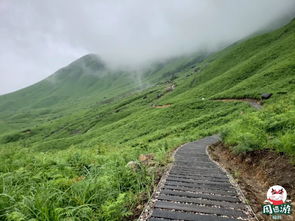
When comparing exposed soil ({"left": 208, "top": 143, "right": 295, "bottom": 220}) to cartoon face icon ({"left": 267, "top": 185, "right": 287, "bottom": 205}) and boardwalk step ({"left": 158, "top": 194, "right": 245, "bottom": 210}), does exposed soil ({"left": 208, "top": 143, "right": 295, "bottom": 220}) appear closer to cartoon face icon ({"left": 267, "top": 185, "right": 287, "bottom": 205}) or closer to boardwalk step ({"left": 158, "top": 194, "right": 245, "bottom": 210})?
cartoon face icon ({"left": 267, "top": 185, "right": 287, "bottom": 205})

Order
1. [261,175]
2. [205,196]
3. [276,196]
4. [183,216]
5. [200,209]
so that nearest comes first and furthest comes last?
1. [183,216]
2. [200,209]
3. [276,196]
4. [205,196]
5. [261,175]

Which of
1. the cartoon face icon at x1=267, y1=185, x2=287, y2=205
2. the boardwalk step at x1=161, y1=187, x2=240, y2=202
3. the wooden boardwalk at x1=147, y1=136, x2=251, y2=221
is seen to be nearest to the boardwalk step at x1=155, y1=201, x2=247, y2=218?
the wooden boardwalk at x1=147, y1=136, x2=251, y2=221

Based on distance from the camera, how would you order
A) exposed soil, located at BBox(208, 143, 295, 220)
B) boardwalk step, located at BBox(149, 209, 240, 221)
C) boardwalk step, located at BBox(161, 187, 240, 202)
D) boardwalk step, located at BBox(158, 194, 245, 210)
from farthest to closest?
exposed soil, located at BBox(208, 143, 295, 220) → boardwalk step, located at BBox(161, 187, 240, 202) → boardwalk step, located at BBox(158, 194, 245, 210) → boardwalk step, located at BBox(149, 209, 240, 221)

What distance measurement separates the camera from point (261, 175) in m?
7.71

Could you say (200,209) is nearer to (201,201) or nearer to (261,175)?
(201,201)

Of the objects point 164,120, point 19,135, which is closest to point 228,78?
point 164,120

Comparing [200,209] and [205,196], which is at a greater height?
[200,209]

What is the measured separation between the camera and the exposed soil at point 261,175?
569 centimetres

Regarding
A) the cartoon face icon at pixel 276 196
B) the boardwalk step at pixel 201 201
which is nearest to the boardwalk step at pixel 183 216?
the boardwalk step at pixel 201 201

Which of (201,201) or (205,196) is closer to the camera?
(201,201)

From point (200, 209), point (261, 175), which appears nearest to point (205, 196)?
point (200, 209)

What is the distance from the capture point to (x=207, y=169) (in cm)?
863

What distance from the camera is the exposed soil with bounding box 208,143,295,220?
5.69 meters

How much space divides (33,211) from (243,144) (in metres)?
9.26
